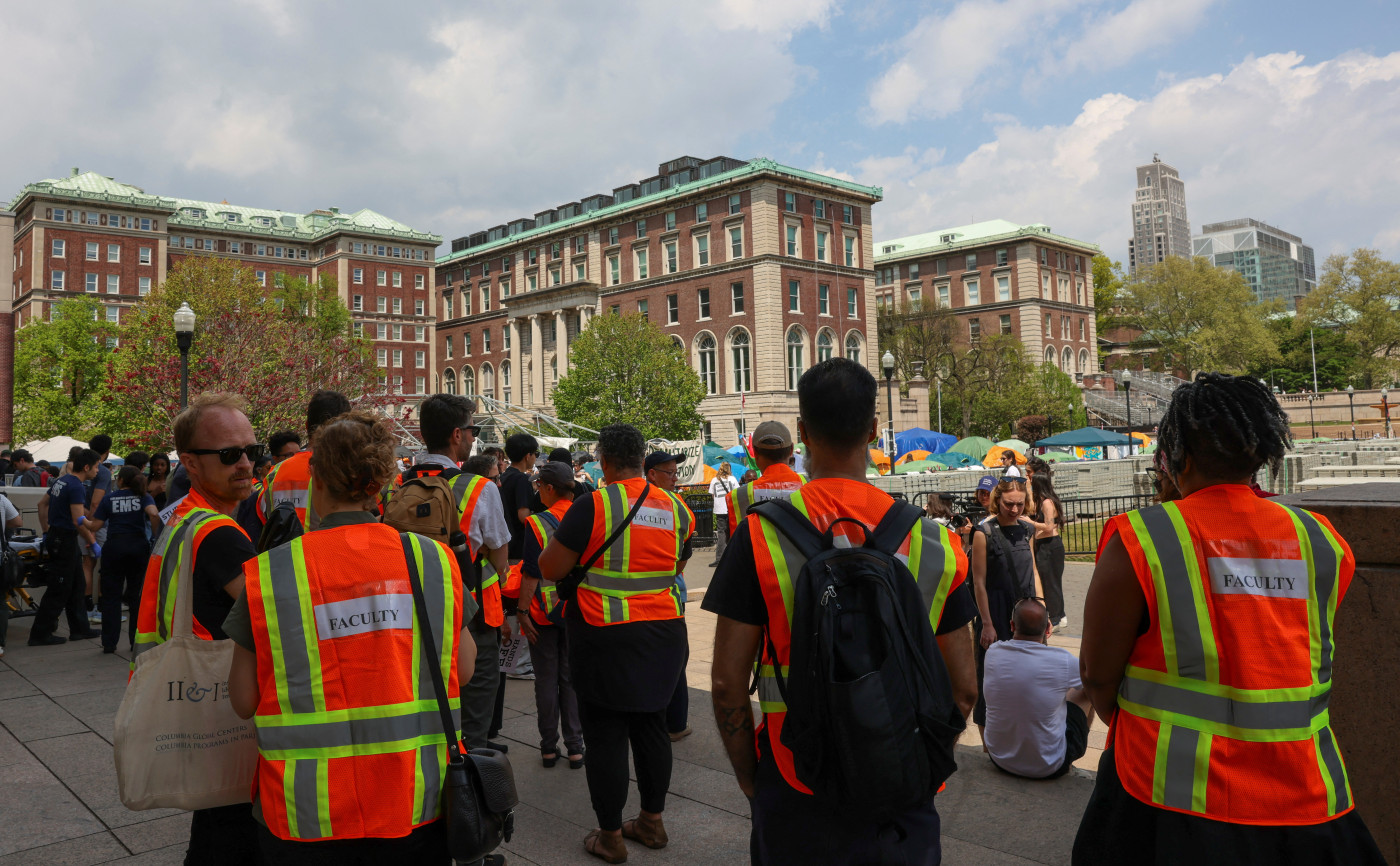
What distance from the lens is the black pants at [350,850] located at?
→ 2430 mm

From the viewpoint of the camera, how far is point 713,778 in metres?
5.60

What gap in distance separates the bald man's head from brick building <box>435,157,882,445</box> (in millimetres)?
47514

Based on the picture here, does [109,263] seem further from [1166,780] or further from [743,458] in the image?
[1166,780]

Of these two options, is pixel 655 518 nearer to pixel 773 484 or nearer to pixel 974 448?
pixel 773 484

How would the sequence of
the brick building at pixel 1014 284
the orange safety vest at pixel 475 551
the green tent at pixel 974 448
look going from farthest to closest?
1. the brick building at pixel 1014 284
2. the green tent at pixel 974 448
3. the orange safety vest at pixel 475 551

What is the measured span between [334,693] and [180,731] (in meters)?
0.61

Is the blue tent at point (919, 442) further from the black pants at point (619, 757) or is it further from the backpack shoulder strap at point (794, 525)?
the backpack shoulder strap at point (794, 525)

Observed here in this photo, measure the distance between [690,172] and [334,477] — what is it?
2588 inches

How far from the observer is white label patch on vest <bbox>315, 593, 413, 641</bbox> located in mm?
2420

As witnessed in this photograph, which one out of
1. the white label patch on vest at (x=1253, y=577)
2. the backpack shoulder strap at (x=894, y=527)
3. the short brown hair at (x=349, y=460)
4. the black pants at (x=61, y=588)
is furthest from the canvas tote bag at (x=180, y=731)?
the black pants at (x=61, y=588)

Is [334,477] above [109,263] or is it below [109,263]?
below

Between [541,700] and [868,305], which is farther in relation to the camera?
[868,305]

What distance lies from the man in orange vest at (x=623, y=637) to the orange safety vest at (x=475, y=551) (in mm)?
349

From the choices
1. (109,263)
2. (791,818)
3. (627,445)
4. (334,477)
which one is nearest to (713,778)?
(627,445)
